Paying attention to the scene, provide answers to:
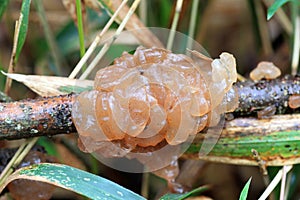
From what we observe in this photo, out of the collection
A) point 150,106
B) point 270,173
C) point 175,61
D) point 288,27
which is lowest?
point 270,173

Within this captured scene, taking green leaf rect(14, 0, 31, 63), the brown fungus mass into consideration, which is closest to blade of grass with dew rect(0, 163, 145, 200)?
the brown fungus mass

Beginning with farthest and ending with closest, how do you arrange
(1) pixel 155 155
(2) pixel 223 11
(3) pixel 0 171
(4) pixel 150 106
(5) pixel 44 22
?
(2) pixel 223 11, (5) pixel 44 22, (3) pixel 0 171, (1) pixel 155 155, (4) pixel 150 106

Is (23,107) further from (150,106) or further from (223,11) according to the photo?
(223,11)

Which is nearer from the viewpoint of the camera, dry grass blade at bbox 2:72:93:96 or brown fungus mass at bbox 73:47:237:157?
brown fungus mass at bbox 73:47:237:157

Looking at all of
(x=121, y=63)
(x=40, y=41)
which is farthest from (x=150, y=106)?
(x=40, y=41)

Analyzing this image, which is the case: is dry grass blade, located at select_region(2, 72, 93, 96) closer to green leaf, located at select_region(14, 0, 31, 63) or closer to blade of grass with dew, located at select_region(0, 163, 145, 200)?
green leaf, located at select_region(14, 0, 31, 63)

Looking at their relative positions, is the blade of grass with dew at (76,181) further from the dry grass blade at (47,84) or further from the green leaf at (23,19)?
the green leaf at (23,19)
